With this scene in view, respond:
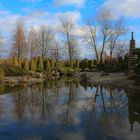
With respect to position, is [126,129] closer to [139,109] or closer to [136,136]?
[136,136]

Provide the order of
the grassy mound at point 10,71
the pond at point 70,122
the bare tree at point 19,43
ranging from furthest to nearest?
the bare tree at point 19,43 < the grassy mound at point 10,71 < the pond at point 70,122

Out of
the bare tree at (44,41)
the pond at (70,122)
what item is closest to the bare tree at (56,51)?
the bare tree at (44,41)

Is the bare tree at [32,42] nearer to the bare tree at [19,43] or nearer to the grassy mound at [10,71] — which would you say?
the bare tree at [19,43]

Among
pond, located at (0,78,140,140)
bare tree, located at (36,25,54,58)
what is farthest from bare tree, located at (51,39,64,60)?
pond, located at (0,78,140,140)

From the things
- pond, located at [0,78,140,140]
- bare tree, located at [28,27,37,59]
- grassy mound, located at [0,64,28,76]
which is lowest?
pond, located at [0,78,140,140]

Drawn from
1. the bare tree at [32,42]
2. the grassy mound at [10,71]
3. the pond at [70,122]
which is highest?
the bare tree at [32,42]

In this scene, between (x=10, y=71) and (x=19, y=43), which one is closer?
(x=10, y=71)

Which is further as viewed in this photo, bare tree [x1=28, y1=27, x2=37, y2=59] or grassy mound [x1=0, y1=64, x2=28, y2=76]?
bare tree [x1=28, y1=27, x2=37, y2=59]

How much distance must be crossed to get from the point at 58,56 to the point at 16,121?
177 ft

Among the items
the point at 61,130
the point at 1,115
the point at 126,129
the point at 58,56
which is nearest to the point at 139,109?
the point at 126,129

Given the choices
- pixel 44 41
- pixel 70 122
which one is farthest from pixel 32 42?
pixel 70 122

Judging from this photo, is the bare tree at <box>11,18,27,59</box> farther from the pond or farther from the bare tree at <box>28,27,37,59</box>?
the pond

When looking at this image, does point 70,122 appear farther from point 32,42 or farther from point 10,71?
point 32,42

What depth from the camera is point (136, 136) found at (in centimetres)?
718
